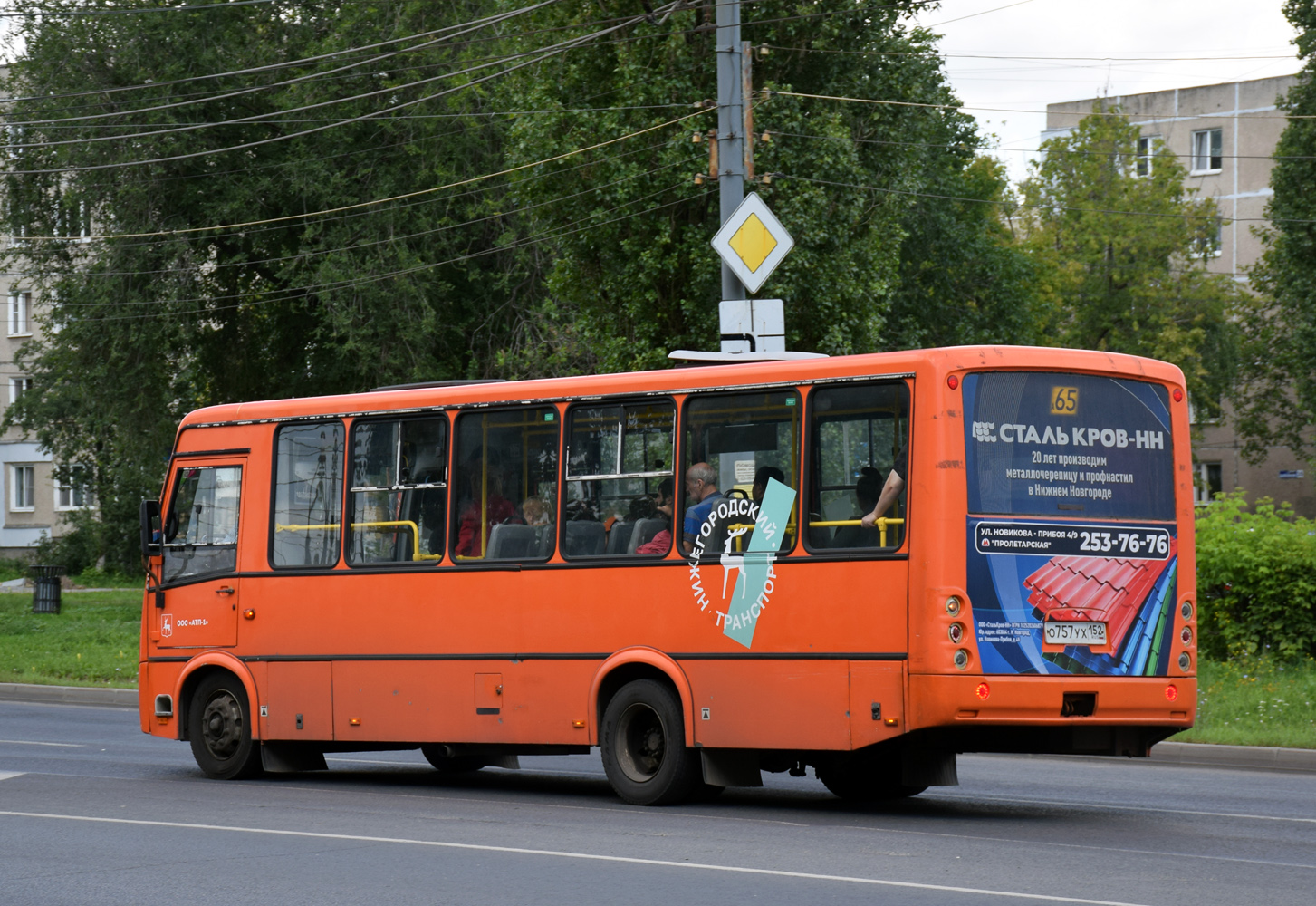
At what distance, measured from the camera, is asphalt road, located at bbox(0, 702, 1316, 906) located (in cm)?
792

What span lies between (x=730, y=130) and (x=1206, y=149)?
55.1 m

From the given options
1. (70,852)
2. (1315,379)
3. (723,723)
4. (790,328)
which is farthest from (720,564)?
(1315,379)

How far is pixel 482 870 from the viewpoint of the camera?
27.9 ft

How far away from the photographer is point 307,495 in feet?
44.6

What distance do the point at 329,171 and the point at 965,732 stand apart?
79.9 feet

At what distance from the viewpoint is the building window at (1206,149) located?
6675cm

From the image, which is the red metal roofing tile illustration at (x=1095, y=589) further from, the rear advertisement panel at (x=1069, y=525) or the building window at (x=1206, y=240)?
the building window at (x=1206, y=240)

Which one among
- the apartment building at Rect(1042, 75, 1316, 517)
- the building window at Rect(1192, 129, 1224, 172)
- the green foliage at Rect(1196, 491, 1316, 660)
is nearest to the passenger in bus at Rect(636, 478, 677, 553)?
the green foliage at Rect(1196, 491, 1316, 660)

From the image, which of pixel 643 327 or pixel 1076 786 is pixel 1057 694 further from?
pixel 643 327

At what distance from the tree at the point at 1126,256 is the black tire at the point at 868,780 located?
149 feet

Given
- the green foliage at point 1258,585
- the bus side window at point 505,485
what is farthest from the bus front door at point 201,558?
the green foliage at point 1258,585

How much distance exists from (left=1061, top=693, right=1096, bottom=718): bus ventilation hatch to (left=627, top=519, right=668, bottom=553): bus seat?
110 inches

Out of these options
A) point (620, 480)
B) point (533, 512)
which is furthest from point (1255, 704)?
point (533, 512)

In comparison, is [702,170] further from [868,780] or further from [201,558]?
[868,780]
